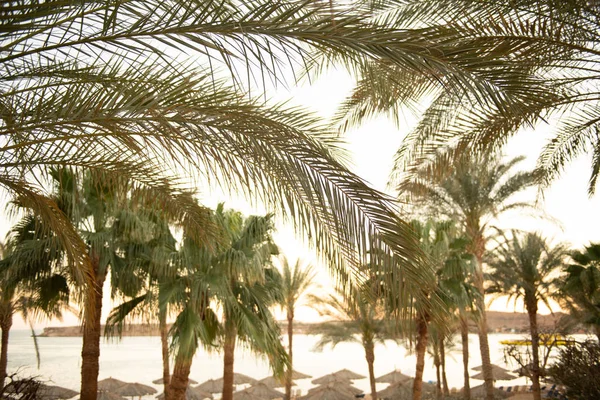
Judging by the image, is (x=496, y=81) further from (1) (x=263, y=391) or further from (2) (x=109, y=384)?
(2) (x=109, y=384)

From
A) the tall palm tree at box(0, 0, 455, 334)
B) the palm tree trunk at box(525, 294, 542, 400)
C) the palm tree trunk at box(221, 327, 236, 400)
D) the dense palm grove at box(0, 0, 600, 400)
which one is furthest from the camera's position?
the palm tree trunk at box(525, 294, 542, 400)

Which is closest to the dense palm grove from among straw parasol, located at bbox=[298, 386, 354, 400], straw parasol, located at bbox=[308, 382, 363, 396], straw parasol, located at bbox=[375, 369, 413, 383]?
straw parasol, located at bbox=[298, 386, 354, 400]

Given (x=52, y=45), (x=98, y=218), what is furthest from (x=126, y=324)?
(x=52, y=45)

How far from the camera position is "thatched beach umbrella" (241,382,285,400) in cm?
2361

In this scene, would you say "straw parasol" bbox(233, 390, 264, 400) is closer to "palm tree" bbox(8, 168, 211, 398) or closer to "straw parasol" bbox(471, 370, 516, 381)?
"straw parasol" bbox(471, 370, 516, 381)

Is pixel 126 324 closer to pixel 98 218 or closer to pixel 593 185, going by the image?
pixel 98 218

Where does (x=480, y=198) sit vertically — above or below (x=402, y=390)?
above

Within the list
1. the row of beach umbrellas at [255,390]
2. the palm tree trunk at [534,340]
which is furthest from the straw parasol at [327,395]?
the palm tree trunk at [534,340]

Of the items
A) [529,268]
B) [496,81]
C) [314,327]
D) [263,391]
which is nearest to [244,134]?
[496,81]

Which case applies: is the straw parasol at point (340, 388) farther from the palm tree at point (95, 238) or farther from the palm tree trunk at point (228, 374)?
the palm tree at point (95, 238)

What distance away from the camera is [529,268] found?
20.8 meters

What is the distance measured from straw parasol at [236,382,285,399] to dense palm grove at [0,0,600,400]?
40.2 feet

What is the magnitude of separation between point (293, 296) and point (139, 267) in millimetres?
14450

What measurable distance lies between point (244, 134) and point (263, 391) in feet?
70.5
